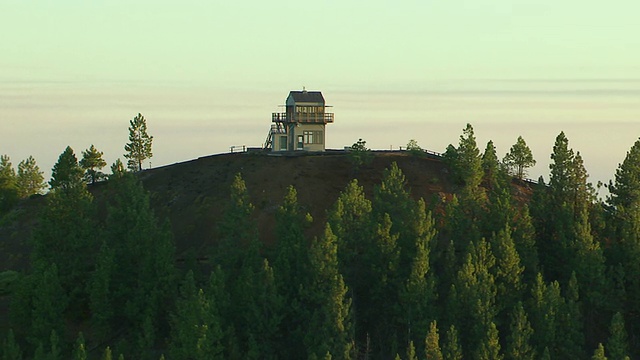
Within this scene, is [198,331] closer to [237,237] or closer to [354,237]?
[237,237]

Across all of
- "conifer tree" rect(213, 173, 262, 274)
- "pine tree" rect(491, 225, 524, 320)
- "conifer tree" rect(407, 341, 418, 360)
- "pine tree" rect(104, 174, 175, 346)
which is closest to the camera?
"conifer tree" rect(407, 341, 418, 360)

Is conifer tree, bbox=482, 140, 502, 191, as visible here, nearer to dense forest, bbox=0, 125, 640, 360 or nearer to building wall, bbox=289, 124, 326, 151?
dense forest, bbox=0, 125, 640, 360

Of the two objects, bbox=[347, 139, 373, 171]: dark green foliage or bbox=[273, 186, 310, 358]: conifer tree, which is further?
bbox=[347, 139, 373, 171]: dark green foliage

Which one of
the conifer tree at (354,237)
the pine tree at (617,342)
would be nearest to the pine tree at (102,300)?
the conifer tree at (354,237)

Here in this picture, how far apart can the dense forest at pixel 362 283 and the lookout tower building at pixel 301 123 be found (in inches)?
1308

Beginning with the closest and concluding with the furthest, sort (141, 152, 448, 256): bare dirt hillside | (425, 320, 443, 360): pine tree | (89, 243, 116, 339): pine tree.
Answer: (425, 320, 443, 360): pine tree < (89, 243, 116, 339): pine tree < (141, 152, 448, 256): bare dirt hillside

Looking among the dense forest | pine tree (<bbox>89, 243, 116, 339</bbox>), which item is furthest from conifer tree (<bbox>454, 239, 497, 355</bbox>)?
pine tree (<bbox>89, 243, 116, 339</bbox>)

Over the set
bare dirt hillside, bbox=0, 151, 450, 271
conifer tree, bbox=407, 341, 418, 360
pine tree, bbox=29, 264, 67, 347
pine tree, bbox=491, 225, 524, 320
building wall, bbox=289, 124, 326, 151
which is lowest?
conifer tree, bbox=407, 341, 418, 360

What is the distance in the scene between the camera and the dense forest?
271ft

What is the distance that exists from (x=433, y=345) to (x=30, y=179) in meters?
101

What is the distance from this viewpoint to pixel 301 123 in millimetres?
134875

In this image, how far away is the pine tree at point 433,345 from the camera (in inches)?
3067

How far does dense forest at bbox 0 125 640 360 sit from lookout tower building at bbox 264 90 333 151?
33.2 m

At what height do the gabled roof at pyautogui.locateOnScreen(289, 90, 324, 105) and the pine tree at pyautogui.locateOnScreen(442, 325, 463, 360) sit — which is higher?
the gabled roof at pyautogui.locateOnScreen(289, 90, 324, 105)
